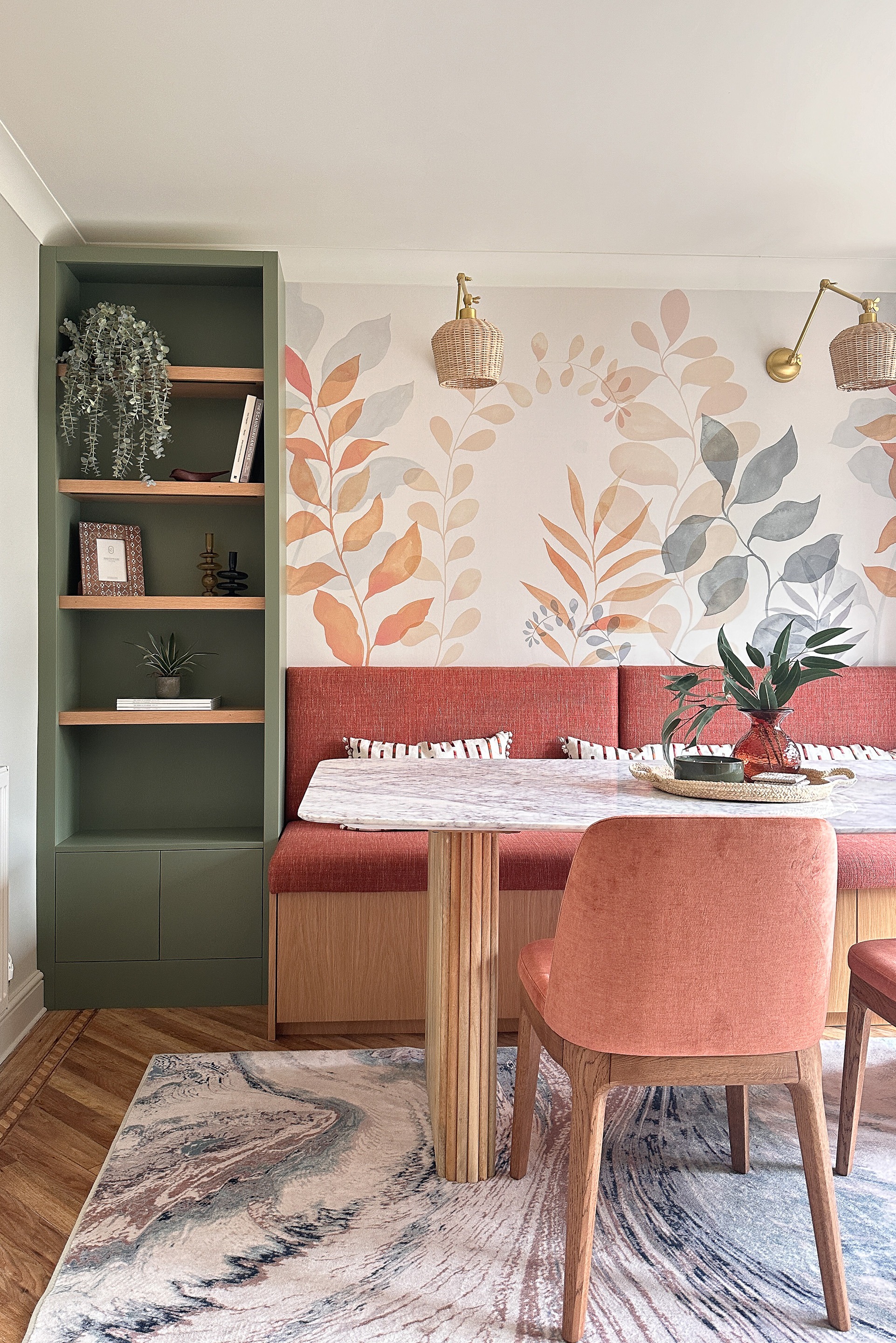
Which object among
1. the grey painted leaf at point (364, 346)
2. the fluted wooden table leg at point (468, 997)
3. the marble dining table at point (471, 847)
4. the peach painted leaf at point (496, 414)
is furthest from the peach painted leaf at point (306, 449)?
the fluted wooden table leg at point (468, 997)

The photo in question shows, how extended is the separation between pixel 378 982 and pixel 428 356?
217cm

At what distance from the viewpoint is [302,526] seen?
3387 millimetres

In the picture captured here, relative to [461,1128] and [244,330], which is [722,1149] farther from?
[244,330]

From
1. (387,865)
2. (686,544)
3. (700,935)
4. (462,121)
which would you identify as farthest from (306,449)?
(700,935)

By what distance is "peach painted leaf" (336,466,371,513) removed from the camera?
11.1ft

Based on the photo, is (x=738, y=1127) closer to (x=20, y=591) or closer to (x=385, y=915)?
(x=385, y=915)

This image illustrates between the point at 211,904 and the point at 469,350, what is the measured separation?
187 cm

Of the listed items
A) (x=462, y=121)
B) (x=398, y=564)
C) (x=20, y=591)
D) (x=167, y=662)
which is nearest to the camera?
(x=462, y=121)

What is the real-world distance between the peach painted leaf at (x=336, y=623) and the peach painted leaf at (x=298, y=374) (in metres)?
0.73

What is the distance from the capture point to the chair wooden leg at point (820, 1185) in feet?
4.98

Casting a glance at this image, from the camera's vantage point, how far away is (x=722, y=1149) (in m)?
2.09

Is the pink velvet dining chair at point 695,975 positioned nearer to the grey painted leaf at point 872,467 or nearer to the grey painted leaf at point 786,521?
the grey painted leaf at point 786,521

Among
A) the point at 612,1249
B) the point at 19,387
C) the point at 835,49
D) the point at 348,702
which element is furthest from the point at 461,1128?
the point at 835,49

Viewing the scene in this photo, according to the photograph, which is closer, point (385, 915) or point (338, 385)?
point (385, 915)
